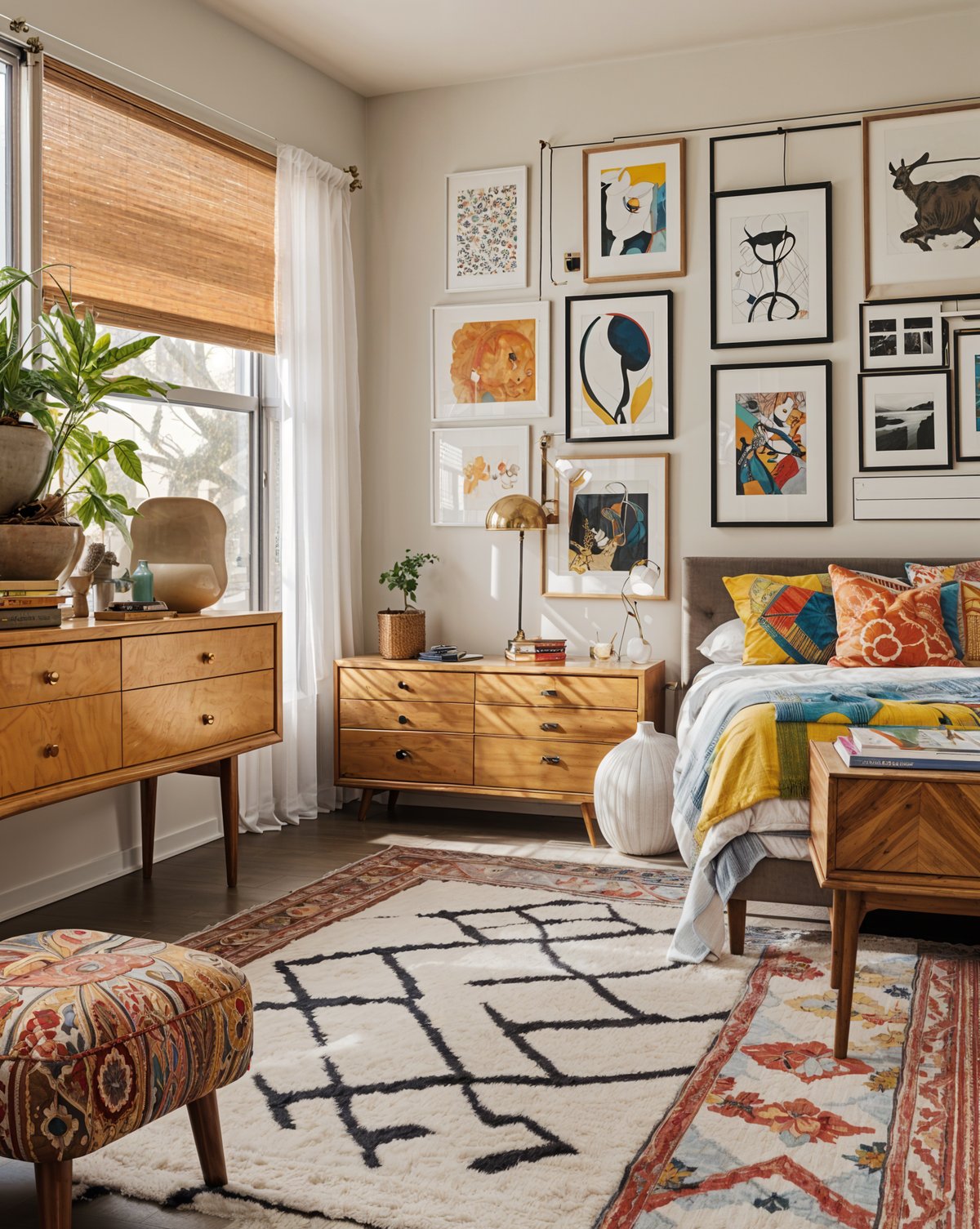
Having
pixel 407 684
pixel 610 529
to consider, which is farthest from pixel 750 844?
pixel 610 529

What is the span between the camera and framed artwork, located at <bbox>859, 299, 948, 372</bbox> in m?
4.21

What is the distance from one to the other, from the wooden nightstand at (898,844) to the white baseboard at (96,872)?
2.26m

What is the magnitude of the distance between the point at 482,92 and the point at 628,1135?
13.7 ft

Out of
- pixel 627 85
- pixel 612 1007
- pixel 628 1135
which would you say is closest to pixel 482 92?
pixel 627 85

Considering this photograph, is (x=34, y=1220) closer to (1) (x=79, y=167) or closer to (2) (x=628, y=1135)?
(2) (x=628, y=1135)

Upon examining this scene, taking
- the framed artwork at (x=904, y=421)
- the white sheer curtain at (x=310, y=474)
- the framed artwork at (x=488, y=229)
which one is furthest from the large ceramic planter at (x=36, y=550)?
the framed artwork at (x=904, y=421)

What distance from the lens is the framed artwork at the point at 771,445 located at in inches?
171

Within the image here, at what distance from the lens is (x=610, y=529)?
463 cm

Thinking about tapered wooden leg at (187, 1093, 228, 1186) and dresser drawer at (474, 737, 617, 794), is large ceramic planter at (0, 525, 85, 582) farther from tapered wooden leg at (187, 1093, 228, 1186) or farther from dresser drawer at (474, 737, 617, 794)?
dresser drawer at (474, 737, 617, 794)

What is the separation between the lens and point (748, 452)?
4.45 meters

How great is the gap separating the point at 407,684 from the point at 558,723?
2.04 feet

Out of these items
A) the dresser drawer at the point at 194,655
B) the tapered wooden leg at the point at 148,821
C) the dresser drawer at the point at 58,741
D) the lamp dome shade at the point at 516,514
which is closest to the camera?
the dresser drawer at the point at 58,741

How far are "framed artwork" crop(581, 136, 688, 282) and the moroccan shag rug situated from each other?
8.49 ft

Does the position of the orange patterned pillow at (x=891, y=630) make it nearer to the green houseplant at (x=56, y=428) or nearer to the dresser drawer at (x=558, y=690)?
the dresser drawer at (x=558, y=690)
